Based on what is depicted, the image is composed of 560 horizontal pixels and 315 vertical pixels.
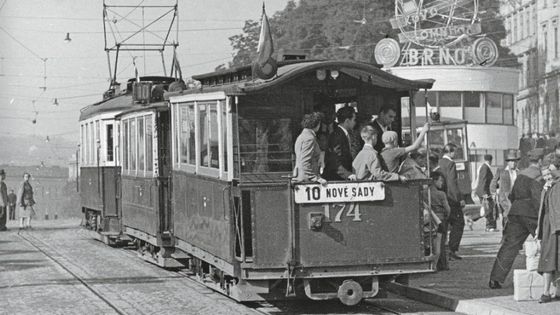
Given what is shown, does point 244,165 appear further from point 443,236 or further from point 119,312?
point 443,236

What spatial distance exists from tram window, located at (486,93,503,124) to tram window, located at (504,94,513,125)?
0.48 metres

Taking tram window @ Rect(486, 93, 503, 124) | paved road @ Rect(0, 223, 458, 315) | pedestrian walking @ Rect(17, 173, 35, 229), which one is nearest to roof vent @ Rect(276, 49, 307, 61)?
paved road @ Rect(0, 223, 458, 315)

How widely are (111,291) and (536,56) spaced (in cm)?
7044

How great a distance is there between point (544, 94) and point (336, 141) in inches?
2575

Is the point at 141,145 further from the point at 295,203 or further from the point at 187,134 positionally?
the point at 295,203

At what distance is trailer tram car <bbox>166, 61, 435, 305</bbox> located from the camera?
1249 centimetres

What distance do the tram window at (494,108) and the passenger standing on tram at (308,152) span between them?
5226 centimetres

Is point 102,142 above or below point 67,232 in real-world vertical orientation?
above

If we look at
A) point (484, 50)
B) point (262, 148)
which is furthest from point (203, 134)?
point (484, 50)

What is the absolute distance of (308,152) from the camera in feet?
40.9

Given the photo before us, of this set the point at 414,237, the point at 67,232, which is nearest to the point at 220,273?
the point at 414,237

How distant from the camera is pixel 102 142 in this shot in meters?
25.3

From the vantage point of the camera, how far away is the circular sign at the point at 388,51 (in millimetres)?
59719

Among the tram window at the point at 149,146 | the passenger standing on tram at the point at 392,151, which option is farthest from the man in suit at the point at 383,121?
the tram window at the point at 149,146
